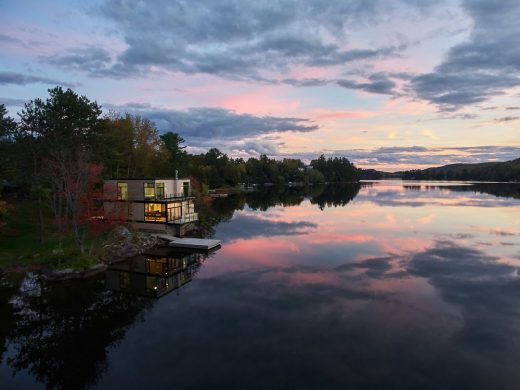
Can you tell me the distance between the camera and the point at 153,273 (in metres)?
32.3

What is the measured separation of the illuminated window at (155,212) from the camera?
1908 inches

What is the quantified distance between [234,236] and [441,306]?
3134 cm

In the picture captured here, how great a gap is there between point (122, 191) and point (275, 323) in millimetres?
34971

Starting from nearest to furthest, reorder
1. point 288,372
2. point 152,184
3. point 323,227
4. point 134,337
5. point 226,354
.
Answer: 1. point 288,372
2. point 226,354
3. point 134,337
4. point 152,184
5. point 323,227

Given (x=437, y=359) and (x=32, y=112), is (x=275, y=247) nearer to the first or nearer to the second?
(x=437, y=359)

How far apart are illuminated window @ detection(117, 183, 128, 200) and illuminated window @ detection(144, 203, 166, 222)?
11.6ft

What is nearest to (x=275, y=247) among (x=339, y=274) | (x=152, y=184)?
(x=339, y=274)

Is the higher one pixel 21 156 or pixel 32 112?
pixel 32 112

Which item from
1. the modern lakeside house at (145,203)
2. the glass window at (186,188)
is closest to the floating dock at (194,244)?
the modern lakeside house at (145,203)

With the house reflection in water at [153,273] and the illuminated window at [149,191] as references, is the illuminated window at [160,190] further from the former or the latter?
the house reflection in water at [153,273]

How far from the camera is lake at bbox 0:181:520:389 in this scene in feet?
54.0

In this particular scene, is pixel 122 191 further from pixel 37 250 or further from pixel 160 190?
pixel 37 250

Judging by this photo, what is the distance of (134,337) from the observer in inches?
797

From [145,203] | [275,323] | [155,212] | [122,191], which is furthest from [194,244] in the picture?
[275,323]
